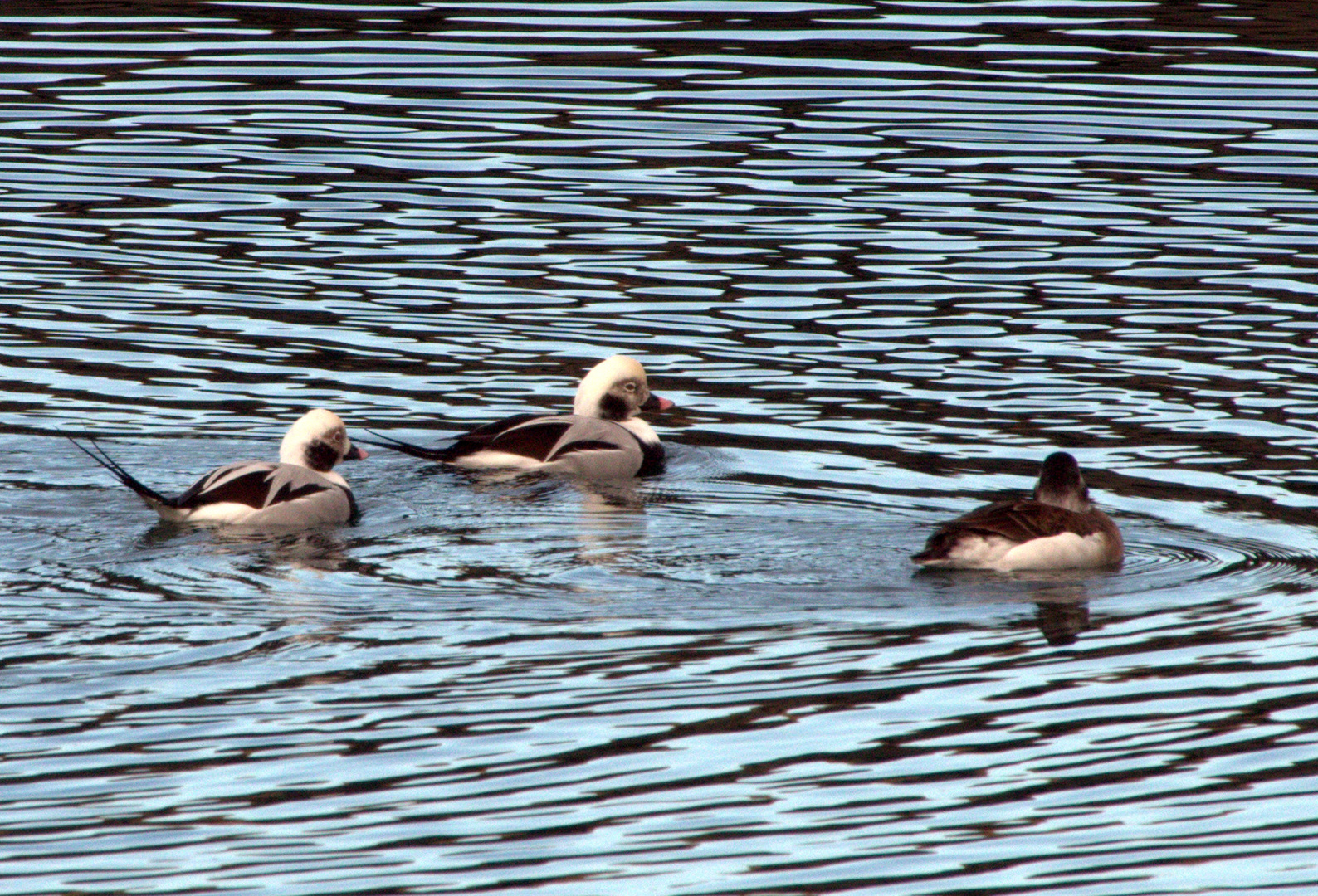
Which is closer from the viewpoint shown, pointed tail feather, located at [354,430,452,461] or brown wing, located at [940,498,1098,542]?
brown wing, located at [940,498,1098,542]

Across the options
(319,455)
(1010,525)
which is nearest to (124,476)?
(319,455)

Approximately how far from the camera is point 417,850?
6.84 meters

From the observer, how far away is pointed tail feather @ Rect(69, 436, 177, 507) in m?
10.9

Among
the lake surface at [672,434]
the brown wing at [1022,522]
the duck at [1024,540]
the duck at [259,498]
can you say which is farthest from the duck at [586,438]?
the brown wing at [1022,522]

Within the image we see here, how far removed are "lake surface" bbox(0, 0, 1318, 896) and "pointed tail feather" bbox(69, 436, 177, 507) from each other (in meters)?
0.10

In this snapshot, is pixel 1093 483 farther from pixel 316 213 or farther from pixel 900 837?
pixel 316 213

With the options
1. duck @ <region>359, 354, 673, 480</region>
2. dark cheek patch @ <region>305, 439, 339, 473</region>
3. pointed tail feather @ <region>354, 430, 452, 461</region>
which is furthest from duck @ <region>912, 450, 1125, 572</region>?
dark cheek patch @ <region>305, 439, 339, 473</region>

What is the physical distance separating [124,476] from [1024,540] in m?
4.05

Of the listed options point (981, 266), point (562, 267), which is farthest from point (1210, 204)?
point (562, 267)

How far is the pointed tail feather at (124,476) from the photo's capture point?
10930 millimetres

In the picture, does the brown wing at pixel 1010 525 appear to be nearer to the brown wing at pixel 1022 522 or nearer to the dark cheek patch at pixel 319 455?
the brown wing at pixel 1022 522

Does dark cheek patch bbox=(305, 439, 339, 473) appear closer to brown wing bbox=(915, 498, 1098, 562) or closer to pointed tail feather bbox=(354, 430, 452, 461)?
pointed tail feather bbox=(354, 430, 452, 461)

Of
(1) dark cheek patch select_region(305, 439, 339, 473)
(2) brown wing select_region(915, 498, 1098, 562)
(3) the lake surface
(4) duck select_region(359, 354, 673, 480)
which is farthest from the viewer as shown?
(4) duck select_region(359, 354, 673, 480)

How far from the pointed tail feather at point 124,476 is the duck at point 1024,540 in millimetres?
3396
